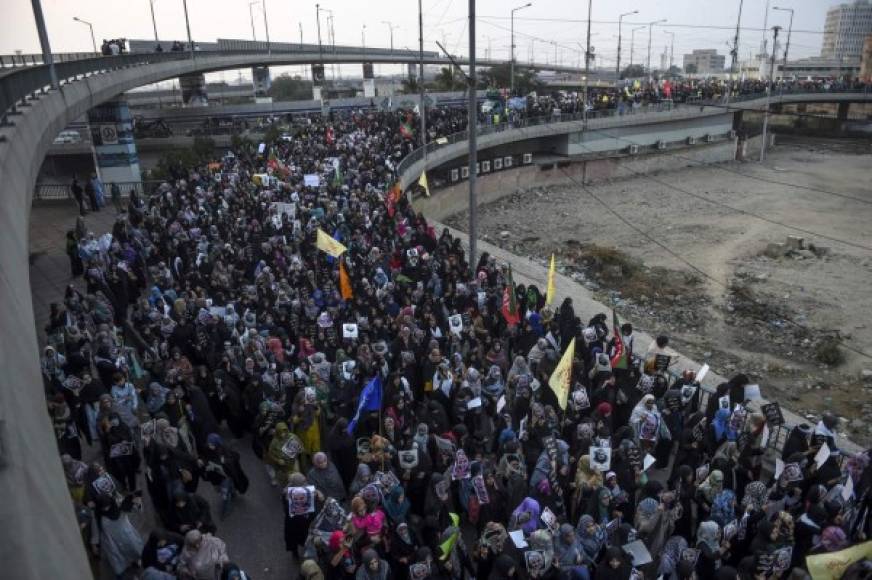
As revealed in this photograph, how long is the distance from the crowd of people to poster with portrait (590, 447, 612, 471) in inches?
0.8

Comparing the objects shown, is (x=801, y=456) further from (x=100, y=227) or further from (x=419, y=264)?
(x=100, y=227)

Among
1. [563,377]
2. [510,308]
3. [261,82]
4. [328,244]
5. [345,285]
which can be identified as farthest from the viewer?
[261,82]

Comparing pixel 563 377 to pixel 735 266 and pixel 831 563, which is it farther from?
pixel 735 266

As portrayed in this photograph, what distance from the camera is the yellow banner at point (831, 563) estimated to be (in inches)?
233

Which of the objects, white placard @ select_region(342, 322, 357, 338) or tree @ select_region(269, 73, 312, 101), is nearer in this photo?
white placard @ select_region(342, 322, 357, 338)

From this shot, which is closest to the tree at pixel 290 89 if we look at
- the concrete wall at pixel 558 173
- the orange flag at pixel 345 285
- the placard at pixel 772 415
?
the concrete wall at pixel 558 173

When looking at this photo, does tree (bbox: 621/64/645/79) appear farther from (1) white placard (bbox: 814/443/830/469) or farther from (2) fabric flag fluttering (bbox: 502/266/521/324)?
(1) white placard (bbox: 814/443/830/469)

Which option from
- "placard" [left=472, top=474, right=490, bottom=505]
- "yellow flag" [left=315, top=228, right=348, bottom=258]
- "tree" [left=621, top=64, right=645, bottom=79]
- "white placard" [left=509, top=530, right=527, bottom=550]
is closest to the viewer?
"white placard" [left=509, top=530, right=527, bottom=550]

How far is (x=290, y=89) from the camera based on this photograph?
390 ft

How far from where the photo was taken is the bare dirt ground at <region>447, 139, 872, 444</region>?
16781mm

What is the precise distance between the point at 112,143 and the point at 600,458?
2580 cm

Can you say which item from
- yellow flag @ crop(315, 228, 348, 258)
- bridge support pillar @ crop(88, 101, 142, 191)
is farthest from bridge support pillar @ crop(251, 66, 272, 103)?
yellow flag @ crop(315, 228, 348, 258)

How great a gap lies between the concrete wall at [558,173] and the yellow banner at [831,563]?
2548cm

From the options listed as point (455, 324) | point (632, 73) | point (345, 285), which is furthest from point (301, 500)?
point (632, 73)
